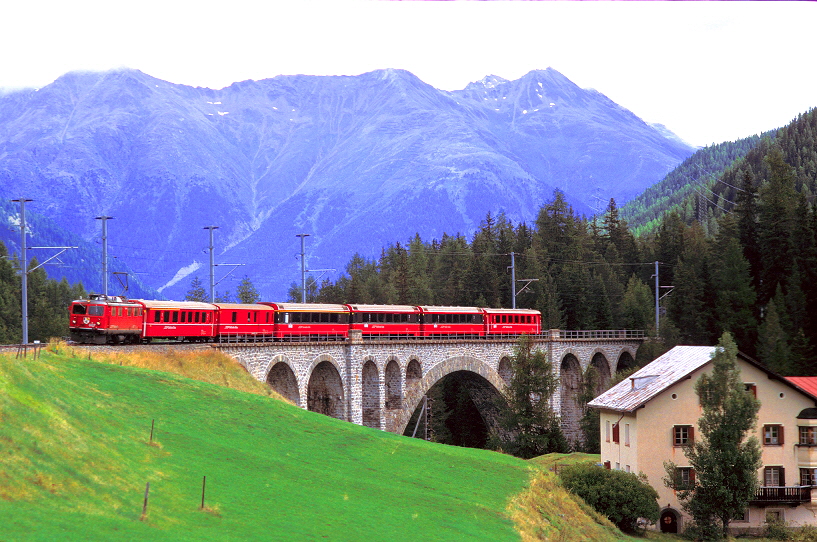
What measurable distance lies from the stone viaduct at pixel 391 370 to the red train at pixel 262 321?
163 centimetres

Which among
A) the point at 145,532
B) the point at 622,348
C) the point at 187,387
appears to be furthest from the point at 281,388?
the point at 622,348

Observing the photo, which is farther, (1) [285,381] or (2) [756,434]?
(1) [285,381]

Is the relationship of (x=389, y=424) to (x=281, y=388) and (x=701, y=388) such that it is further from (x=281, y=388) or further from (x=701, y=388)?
(x=701, y=388)

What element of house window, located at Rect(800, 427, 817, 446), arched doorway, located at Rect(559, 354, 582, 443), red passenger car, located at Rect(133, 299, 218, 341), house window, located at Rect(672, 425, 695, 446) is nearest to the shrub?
house window, located at Rect(672, 425, 695, 446)

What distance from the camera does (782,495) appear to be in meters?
49.3

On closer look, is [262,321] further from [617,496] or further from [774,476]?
[774,476]

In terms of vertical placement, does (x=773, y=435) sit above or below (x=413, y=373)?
below

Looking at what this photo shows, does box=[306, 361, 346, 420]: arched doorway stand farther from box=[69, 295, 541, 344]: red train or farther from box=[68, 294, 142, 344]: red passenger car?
box=[68, 294, 142, 344]: red passenger car

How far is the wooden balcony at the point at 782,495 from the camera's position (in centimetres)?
4853

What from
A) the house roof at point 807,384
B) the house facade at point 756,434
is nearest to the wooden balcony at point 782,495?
the house facade at point 756,434

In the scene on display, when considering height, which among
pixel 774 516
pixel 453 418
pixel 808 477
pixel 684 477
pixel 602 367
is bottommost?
pixel 774 516

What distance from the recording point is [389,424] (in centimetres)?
6862

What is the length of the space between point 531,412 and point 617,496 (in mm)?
30419

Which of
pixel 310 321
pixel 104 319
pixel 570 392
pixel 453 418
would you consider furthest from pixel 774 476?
pixel 453 418
